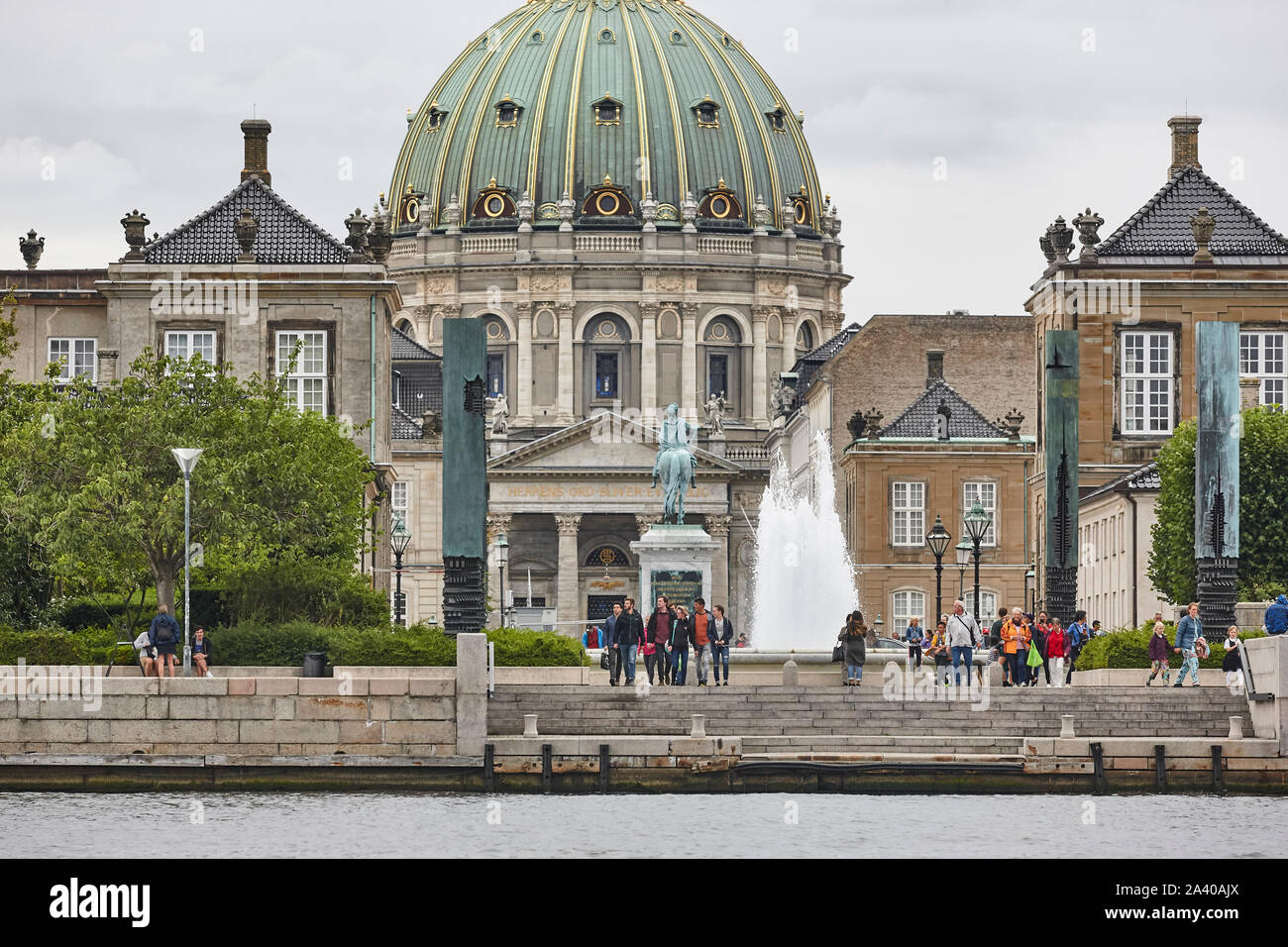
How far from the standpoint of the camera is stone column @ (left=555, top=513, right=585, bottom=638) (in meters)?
136

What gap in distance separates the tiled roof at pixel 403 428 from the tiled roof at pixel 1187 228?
39.0 m

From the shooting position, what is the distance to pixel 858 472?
318ft

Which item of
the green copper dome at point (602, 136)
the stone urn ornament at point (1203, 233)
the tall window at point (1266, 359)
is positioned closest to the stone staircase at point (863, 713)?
the tall window at point (1266, 359)

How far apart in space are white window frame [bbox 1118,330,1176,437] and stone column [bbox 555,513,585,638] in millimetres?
64508

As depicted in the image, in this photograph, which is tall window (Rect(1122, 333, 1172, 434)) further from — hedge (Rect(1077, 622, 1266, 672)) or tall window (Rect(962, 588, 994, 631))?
tall window (Rect(962, 588, 994, 631))

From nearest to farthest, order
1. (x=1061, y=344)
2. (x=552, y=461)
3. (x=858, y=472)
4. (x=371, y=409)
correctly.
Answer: (x=1061, y=344) → (x=371, y=409) → (x=858, y=472) → (x=552, y=461)

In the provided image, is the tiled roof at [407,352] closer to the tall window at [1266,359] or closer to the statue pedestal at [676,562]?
the tall window at [1266,359]

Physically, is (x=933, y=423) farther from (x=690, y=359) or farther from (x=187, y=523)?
(x=690, y=359)

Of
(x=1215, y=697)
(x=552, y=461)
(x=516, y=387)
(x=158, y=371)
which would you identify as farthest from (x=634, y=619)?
(x=516, y=387)

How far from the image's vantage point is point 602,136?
156 m

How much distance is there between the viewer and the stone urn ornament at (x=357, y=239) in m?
70.4
